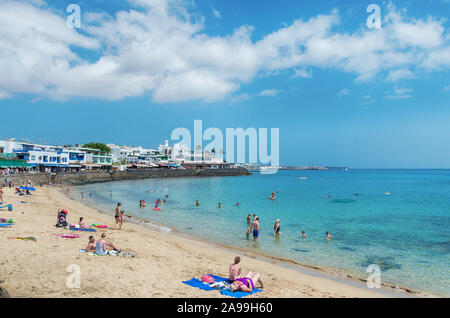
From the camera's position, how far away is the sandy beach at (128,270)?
7004 mm

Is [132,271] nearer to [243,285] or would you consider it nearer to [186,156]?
[243,285]

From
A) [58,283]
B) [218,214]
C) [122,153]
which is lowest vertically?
[218,214]

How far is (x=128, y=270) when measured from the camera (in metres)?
8.78

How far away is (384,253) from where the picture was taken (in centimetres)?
1446

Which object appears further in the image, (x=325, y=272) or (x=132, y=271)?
(x=325, y=272)

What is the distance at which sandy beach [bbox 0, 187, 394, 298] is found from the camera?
23.0 ft

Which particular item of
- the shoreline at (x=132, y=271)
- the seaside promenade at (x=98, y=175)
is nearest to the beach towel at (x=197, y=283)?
the shoreline at (x=132, y=271)

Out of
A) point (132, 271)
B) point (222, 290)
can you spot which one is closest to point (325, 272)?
point (222, 290)

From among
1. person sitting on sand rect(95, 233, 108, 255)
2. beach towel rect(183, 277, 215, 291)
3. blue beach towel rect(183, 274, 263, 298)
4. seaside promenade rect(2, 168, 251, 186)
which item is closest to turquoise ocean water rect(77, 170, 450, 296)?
blue beach towel rect(183, 274, 263, 298)

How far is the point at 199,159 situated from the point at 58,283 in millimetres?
126655

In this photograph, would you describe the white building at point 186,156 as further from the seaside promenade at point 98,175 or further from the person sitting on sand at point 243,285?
the person sitting on sand at point 243,285

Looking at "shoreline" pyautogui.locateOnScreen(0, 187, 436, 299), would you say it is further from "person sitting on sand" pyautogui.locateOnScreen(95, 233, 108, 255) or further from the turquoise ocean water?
the turquoise ocean water

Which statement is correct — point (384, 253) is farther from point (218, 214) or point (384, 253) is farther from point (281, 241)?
point (218, 214)
